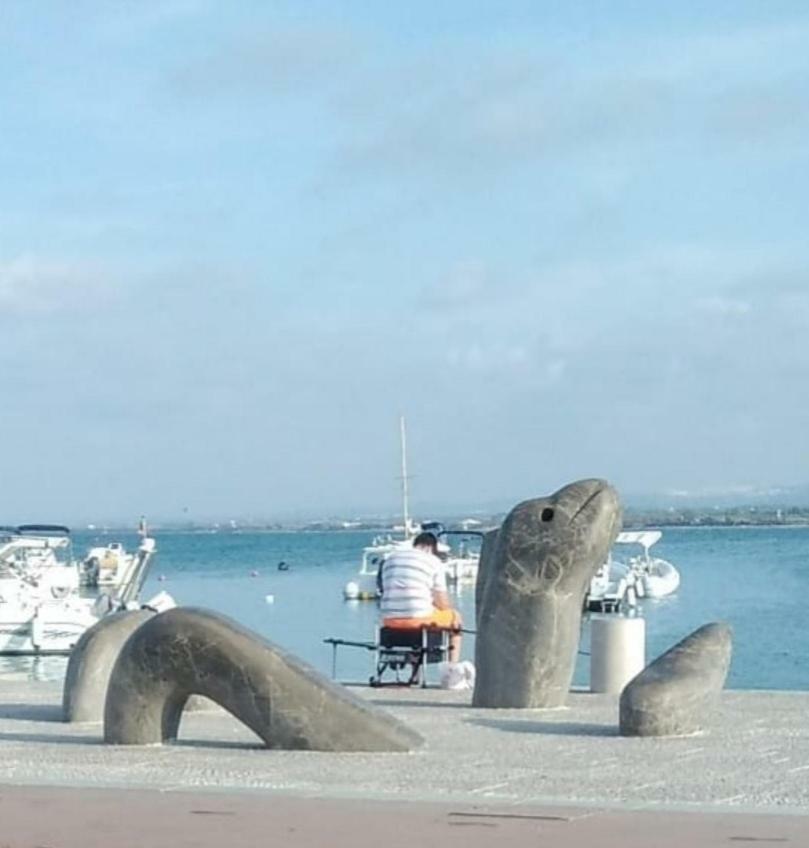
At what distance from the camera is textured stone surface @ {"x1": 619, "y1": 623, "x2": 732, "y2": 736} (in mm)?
13008

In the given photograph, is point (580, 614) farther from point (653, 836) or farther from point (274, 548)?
point (274, 548)

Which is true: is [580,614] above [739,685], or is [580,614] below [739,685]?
above

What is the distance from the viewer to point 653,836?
29.6 feet

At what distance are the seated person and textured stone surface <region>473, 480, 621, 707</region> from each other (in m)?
2.41

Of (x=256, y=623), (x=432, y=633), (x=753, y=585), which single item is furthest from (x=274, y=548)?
(x=432, y=633)

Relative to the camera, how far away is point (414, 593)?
58.7 feet

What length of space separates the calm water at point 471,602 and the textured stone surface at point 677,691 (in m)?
11.6

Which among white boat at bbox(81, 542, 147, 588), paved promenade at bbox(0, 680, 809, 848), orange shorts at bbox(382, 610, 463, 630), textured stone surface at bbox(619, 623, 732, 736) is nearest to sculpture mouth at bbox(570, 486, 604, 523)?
paved promenade at bbox(0, 680, 809, 848)

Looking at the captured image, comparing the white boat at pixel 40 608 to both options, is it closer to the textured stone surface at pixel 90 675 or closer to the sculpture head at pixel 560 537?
the textured stone surface at pixel 90 675

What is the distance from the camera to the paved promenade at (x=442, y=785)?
9.28 metres

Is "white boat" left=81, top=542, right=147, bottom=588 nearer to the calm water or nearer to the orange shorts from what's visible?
the calm water

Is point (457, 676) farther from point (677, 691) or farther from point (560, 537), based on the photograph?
point (677, 691)

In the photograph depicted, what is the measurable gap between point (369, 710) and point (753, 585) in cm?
6164

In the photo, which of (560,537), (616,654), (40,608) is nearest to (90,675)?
(560,537)
